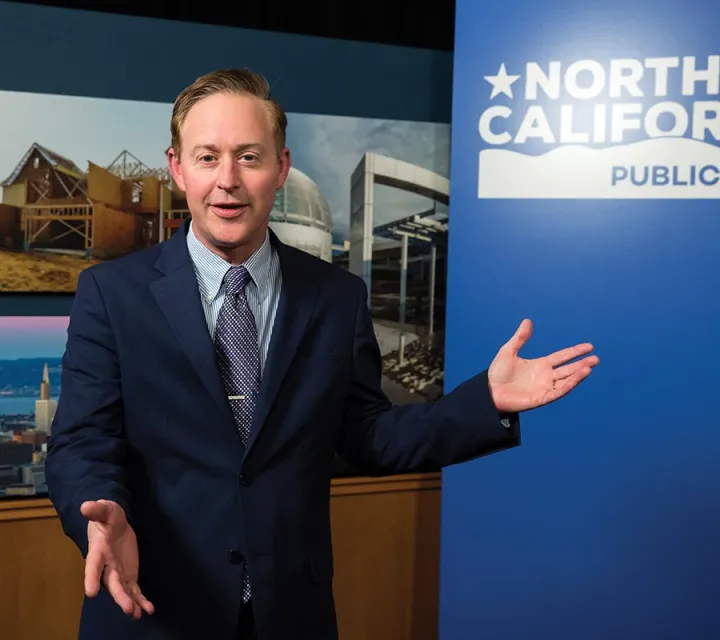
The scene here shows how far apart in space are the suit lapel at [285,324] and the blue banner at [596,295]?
3.16 ft

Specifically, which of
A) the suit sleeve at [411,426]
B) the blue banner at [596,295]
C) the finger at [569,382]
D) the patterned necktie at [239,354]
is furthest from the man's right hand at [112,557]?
the blue banner at [596,295]

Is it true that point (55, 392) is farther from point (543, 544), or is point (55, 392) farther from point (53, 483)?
point (543, 544)

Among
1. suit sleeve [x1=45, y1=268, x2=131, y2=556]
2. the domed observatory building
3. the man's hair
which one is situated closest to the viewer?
suit sleeve [x1=45, y1=268, x2=131, y2=556]

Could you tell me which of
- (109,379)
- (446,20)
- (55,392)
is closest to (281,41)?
(446,20)

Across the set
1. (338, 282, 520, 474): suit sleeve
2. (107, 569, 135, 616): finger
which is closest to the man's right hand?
(107, 569, 135, 616): finger

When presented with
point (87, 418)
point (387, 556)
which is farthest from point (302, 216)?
point (87, 418)

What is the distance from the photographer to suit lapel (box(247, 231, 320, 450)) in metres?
1.39

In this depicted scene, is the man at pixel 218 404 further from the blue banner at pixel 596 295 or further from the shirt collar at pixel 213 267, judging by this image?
the blue banner at pixel 596 295

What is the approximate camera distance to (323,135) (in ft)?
9.39

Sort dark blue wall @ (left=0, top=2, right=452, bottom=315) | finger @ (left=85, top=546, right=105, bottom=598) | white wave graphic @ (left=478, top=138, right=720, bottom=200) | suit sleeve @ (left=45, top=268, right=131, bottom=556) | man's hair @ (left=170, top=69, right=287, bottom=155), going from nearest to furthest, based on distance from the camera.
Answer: finger @ (left=85, top=546, right=105, bottom=598), suit sleeve @ (left=45, top=268, right=131, bottom=556), man's hair @ (left=170, top=69, right=287, bottom=155), white wave graphic @ (left=478, top=138, right=720, bottom=200), dark blue wall @ (left=0, top=2, right=452, bottom=315)

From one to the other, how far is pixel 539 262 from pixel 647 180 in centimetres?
38

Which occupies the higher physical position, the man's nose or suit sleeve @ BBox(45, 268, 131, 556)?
the man's nose

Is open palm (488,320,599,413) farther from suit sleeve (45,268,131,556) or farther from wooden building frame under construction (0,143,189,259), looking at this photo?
wooden building frame under construction (0,143,189,259)

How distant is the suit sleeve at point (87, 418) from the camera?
129cm
